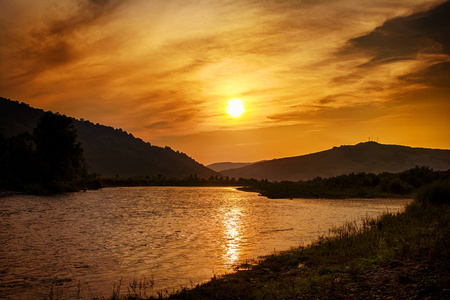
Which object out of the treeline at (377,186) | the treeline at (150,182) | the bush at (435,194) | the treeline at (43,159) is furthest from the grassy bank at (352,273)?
the treeline at (150,182)

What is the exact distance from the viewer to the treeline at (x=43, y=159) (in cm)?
7850

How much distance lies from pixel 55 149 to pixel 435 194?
84.9 metres

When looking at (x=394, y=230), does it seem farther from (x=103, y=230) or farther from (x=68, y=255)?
(x=103, y=230)

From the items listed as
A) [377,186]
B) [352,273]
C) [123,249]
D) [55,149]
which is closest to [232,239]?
[123,249]

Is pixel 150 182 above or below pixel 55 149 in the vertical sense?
below

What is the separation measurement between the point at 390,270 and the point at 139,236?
2019cm

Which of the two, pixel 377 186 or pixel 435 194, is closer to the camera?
pixel 435 194

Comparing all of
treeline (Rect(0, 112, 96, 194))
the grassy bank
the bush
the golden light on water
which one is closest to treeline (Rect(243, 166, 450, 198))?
the bush

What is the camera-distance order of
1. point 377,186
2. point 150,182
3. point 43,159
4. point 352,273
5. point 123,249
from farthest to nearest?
point 150,182, point 377,186, point 43,159, point 123,249, point 352,273

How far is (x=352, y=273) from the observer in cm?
1371

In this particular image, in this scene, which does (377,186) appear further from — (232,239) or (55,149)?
(55,149)

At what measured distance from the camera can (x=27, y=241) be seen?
25.1 metres

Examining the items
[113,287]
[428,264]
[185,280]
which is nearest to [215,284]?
[185,280]

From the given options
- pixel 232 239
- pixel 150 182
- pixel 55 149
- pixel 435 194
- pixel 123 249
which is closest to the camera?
pixel 123 249
